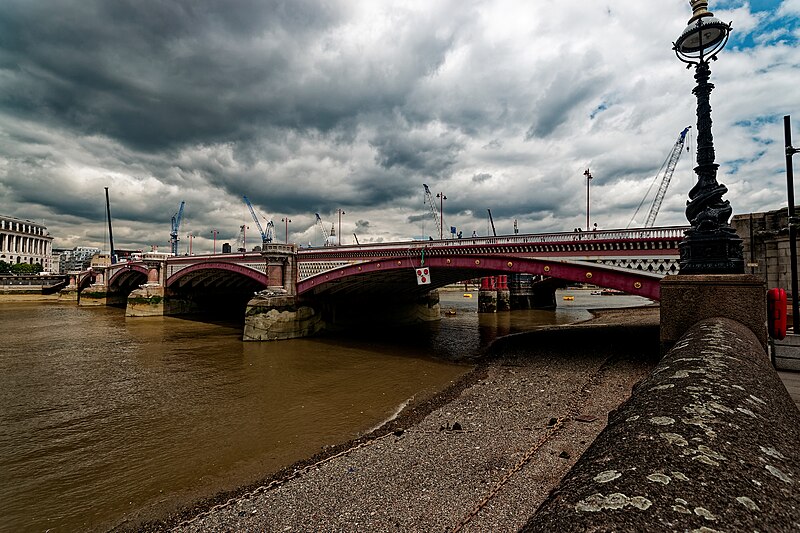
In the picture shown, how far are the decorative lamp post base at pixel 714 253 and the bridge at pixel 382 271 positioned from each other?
8.72 metres

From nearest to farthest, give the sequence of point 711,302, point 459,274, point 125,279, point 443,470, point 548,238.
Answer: point 711,302, point 443,470, point 548,238, point 459,274, point 125,279

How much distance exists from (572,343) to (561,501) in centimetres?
2222

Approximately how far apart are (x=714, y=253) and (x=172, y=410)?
15.2 meters

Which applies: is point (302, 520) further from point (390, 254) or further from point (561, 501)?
point (390, 254)

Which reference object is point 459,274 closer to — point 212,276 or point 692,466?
point 692,466

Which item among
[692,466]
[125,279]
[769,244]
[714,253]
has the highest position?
[769,244]

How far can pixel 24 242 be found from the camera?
117562mm

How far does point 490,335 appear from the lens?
96.8 ft

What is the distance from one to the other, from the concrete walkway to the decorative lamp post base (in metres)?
1.51

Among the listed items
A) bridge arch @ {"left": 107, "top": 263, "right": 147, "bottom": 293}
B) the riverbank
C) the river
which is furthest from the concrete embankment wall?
bridge arch @ {"left": 107, "top": 263, "right": 147, "bottom": 293}

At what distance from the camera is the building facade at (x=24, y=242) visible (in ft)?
359

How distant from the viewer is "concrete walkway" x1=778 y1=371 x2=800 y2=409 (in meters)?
4.09

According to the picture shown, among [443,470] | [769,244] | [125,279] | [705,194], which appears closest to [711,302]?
[705,194]

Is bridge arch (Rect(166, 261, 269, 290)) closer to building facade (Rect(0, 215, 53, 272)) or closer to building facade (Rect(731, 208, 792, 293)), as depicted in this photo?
building facade (Rect(731, 208, 792, 293))
